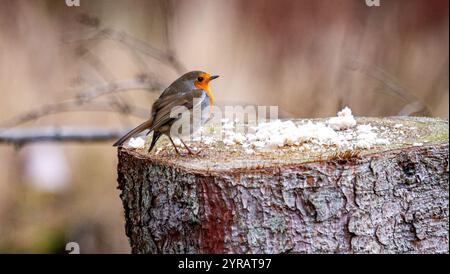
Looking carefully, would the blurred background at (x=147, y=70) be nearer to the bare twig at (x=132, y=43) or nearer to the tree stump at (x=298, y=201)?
the bare twig at (x=132, y=43)

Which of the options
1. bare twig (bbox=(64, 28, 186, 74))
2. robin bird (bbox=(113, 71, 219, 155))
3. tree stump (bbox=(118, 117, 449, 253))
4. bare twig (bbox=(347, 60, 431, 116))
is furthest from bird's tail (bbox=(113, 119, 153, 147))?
bare twig (bbox=(347, 60, 431, 116))

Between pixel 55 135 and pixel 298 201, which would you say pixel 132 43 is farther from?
pixel 298 201

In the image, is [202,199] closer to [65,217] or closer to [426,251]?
[426,251]

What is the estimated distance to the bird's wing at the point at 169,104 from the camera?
3123mm

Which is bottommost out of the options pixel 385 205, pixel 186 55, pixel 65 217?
pixel 65 217

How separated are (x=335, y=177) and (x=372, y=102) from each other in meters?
3.27

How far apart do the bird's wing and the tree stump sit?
0.81 feet

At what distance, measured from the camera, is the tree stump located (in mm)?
2676

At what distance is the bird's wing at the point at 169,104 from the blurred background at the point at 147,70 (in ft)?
5.87

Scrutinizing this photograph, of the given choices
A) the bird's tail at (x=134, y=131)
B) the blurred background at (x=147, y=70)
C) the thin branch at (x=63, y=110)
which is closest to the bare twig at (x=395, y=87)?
the blurred background at (x=147, y=70)

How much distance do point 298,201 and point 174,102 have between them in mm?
924

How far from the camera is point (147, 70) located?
17.5ft

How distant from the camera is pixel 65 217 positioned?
5.43 meters
